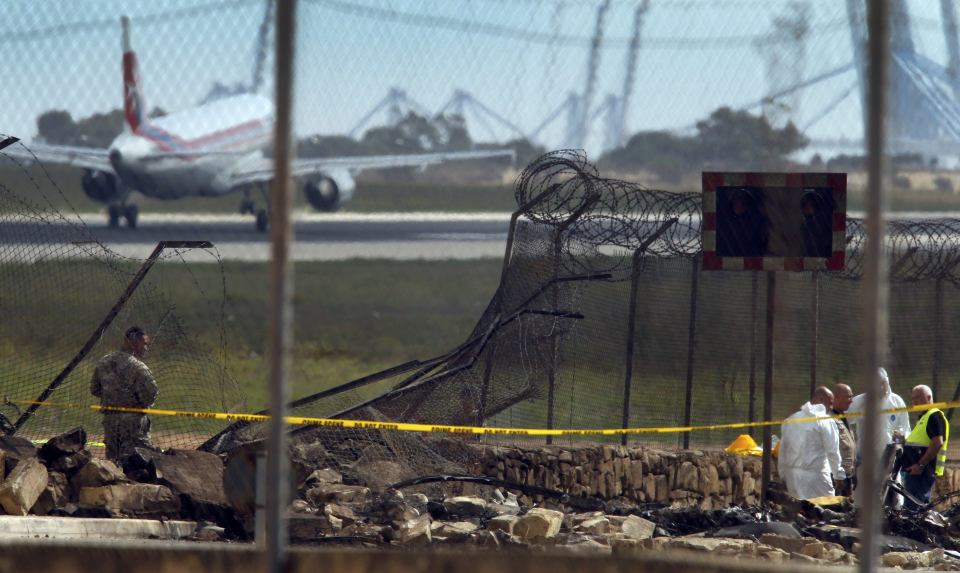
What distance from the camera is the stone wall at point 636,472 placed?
906cm

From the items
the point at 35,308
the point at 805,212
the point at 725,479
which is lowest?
the point at 725,479

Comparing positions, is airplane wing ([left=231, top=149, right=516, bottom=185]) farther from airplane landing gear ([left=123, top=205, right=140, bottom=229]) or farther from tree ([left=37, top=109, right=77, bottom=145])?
tree ([left=37, top=109, right=77, bottom=145])

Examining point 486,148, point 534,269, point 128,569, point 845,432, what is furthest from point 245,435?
point 486,148

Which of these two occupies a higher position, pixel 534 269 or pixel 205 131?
pixel 205 131

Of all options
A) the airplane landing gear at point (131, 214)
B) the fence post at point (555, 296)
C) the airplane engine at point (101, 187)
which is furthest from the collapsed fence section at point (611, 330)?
the airplane engine at point (101, 187)

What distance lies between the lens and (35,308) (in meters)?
12.2

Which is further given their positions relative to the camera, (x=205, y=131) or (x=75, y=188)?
(x=205, y=131)

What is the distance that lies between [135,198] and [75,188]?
6.17ft

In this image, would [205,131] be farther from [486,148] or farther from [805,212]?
[805,212]

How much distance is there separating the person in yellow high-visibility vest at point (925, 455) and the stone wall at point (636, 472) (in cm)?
95

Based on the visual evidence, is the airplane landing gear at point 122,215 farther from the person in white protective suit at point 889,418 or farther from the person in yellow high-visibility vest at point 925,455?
the person in yellow high-visibility vest at point 925,455

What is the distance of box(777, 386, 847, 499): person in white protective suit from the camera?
29.2ft

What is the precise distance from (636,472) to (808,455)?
113 centimetres

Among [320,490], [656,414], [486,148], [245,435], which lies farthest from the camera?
[486,148]
